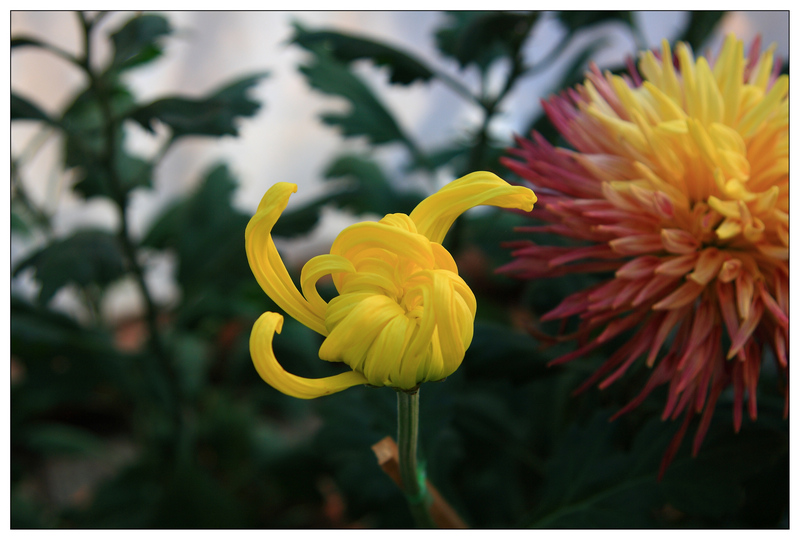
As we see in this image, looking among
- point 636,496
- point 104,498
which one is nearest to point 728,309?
point 636,496

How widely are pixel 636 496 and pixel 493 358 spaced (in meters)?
0.14

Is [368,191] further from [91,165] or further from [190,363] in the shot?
[190,363]

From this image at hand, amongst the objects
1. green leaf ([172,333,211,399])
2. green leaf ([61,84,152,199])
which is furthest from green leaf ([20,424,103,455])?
green leaf ([61,84,152,199])

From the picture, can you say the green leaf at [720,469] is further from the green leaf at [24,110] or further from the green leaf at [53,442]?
the green leaf at [53,442]

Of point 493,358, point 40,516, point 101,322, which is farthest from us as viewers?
point 101,322

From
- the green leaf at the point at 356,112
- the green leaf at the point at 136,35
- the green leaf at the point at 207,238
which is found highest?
the green leaf at the point at 136,35

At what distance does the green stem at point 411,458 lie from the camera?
0.74 feet

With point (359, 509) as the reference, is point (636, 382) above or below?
above

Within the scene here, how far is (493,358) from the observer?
46cm

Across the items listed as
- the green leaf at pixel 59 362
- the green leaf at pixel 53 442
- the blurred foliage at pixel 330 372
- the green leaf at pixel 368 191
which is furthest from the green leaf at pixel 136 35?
the green leaf at pixel 53 442

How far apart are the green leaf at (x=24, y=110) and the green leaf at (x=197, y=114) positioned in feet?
0.26

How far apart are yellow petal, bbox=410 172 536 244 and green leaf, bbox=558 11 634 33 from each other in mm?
407

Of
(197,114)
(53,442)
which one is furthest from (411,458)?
(53,442)
